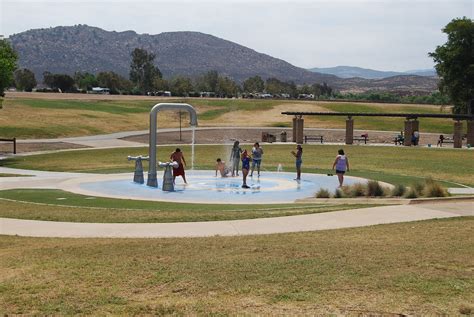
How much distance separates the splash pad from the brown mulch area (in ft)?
69.7

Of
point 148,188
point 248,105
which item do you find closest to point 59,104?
Result: point 248,105

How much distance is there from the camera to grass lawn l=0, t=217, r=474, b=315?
28.6ft

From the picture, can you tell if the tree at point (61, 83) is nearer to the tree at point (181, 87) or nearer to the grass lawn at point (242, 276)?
the tree at point (181, 87)

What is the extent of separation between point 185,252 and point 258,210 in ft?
25.0

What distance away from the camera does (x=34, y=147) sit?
171ft

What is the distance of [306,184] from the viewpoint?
28453 millimetres

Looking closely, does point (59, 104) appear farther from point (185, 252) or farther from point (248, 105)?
point (185, 252)

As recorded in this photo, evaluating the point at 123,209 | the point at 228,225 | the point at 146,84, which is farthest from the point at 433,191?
the point at 146,84

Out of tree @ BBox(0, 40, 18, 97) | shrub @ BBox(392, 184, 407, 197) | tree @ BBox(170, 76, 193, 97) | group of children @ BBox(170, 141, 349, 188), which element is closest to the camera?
shrub @ BBox(392, 184, 407, 197)

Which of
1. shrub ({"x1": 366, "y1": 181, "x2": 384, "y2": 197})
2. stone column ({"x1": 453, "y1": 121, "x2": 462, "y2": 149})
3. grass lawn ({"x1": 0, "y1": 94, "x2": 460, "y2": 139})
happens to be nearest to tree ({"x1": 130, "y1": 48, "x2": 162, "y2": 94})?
grass lawn ({"x1": 0, "y1": 94, "x2": 460, "y2": 139})

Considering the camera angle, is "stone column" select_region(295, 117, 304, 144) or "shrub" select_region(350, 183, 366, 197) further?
"stone column" select_region(295, 117, 304, 144)

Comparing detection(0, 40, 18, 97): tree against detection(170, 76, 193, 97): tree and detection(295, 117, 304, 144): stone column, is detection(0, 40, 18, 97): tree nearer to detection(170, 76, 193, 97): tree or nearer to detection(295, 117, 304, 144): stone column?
detection(295, 117, 304, 144): stone column

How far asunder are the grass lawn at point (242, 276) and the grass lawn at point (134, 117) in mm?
50610

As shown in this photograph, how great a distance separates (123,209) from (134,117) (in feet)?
220
